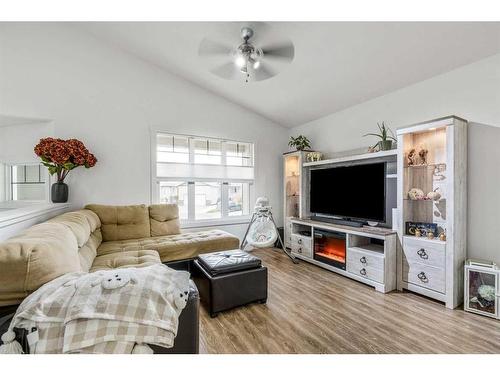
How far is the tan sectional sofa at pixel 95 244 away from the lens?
103 cm

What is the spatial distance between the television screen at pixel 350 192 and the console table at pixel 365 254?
235mm

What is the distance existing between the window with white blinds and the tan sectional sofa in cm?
48

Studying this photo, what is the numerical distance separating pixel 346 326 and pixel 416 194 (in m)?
1.63

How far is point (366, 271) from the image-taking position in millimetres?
2707

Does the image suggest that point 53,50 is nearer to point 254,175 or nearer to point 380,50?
point 254,175

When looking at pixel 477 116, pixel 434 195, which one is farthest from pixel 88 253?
pixel 477 116

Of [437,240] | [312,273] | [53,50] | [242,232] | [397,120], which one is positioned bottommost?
[312,273]

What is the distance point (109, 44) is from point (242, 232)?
3.61 m

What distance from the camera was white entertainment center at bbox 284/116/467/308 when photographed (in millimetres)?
2219

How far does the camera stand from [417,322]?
1.96 metres

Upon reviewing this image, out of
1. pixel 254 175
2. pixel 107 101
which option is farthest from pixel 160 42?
pixel 254 175

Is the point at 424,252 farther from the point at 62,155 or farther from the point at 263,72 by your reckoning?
the point at 62,155

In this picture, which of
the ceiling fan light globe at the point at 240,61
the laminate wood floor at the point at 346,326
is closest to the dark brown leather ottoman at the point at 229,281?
the laminate wood floor at the point at 346,326
